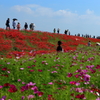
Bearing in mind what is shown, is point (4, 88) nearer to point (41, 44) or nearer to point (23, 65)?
point (23, 65)

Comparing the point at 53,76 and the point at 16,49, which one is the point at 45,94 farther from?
the point at 16,49

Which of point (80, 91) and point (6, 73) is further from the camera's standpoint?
point (6, 73)

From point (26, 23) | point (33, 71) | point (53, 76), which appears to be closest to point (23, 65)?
point (33, 71)

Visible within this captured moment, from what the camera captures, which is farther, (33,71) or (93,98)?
(33,71)

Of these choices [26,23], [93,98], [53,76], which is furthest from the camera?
[26,23]

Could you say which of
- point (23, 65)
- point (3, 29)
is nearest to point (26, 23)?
point (3, 29)

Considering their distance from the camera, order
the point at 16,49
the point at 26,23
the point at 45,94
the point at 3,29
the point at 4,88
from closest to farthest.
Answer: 1. the point at 45,94
2. the point at 4,88
3. the point at 16,49
4. the point at 3,29
5. the point at 26,23

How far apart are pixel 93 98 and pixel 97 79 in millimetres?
2304

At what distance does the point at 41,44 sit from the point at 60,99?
71.8ft

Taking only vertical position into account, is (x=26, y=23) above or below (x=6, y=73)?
above

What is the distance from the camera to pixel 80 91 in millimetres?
4445

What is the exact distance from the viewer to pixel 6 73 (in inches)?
288

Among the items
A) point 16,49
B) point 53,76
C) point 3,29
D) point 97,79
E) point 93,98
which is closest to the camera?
point 93,98

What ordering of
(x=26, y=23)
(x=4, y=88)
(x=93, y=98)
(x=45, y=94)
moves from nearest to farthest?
1. (x=93, y=98)
2. (x=45, y=94)
3. (x=4, y=88)
4. (x=26, y=23)
